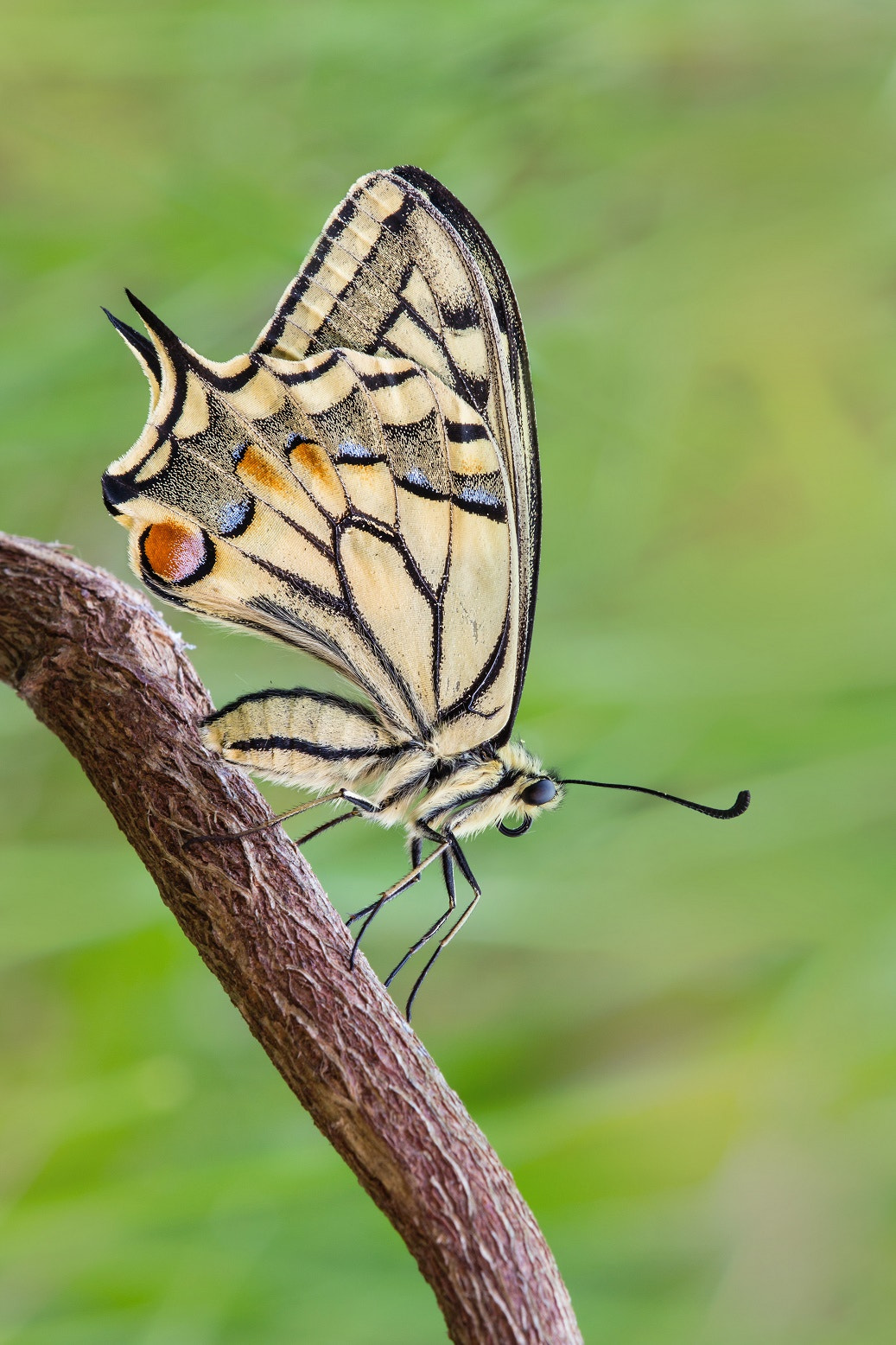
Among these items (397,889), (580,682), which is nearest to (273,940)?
(397,889)

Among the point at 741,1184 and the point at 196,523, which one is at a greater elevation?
the point at 196,523

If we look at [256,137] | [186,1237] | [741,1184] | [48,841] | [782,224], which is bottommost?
[741,1184]

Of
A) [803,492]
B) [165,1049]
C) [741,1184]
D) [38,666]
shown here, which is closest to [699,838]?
[741,1184]

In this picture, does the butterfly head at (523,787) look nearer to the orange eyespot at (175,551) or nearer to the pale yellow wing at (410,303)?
the pale yellow wing at (410,303)

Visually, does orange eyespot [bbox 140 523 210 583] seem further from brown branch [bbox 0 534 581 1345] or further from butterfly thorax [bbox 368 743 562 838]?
butterfly thorax [bbox 368 743 562 838]

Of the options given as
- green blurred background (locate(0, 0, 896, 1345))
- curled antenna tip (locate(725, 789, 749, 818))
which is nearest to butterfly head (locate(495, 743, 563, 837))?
curled antenna tip (locate(725, 789, 749, 818))

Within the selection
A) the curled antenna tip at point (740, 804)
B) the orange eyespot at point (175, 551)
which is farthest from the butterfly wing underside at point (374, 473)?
the curled antenna tip at point (740, 804)

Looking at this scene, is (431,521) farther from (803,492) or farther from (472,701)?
(803,492)

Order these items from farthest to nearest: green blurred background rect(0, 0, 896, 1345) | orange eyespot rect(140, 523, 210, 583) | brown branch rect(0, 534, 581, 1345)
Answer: green blurred background rect(0, 0, 896, 1345)
orange eyespot rect(140, 523, 210, 583)
brown branch rect(0, 534, 581, 1345)
